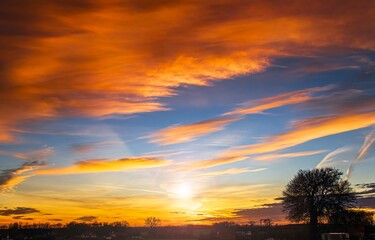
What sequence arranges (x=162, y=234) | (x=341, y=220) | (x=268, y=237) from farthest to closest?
(x=162, y=234) < (x=268, y=237) < (x=341, y=220)

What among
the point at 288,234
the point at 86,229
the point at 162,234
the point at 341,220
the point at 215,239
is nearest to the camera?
the point at 341,220

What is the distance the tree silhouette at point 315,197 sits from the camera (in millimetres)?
85062

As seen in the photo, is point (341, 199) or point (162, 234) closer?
point (341, 199)

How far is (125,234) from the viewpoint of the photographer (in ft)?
597

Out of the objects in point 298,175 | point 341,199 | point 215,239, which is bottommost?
point 215,239

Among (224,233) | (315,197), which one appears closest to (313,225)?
(315,197)

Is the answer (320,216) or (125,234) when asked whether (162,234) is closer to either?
(125,234)

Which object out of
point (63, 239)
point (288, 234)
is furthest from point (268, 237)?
point (63, 239)

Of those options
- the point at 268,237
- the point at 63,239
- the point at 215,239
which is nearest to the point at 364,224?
the point at 268,237

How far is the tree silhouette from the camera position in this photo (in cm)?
8506

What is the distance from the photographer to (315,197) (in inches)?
3413

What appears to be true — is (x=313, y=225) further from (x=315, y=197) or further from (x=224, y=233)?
(x=224, y=233)

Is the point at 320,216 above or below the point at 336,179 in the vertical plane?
below

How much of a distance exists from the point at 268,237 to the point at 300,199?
29.4 meters
